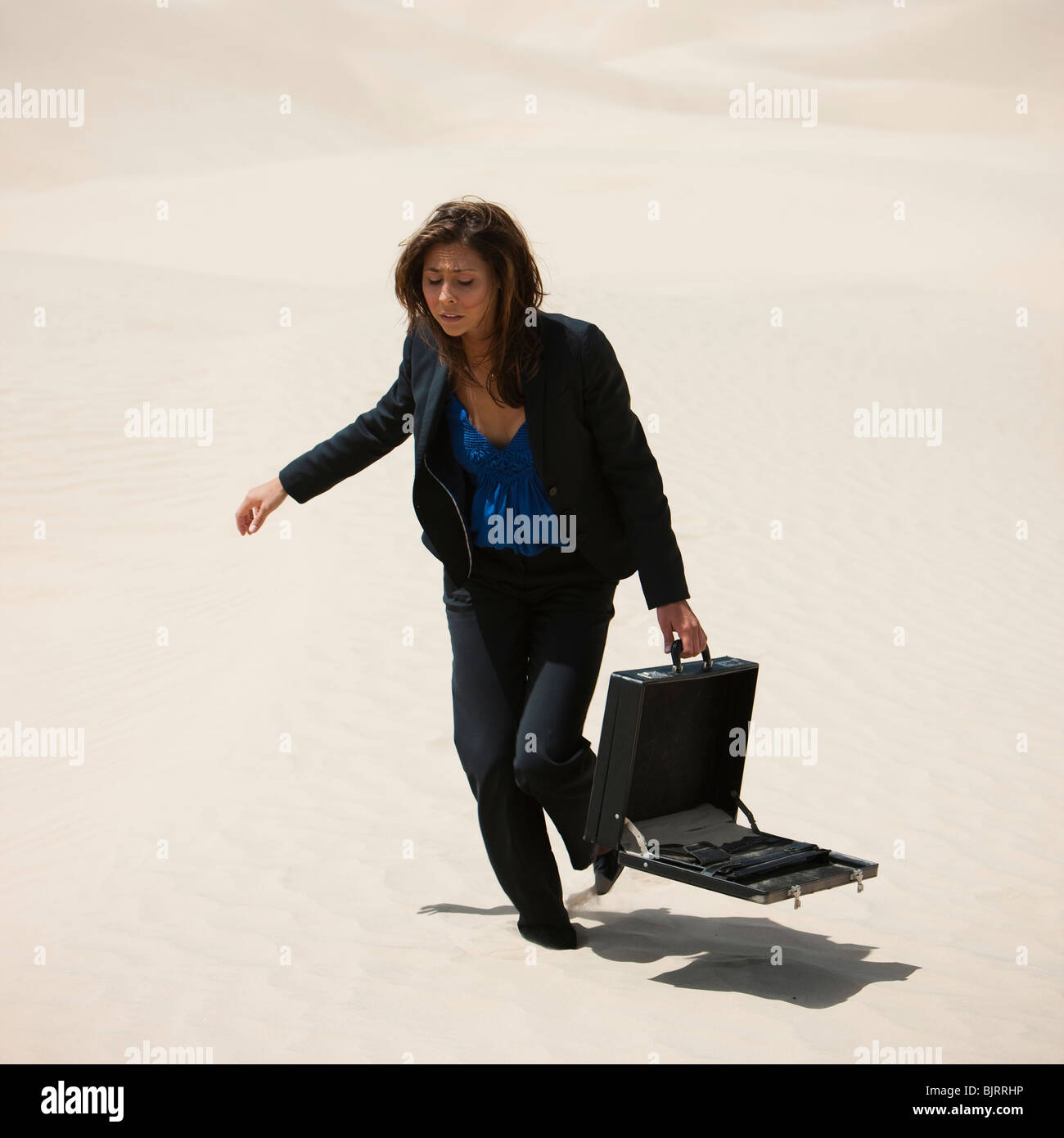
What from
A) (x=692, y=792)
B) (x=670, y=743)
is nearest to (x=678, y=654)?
(x=670, y=743)

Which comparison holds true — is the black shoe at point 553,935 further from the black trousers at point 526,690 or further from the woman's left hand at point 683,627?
the woman's left hand at point 683,627

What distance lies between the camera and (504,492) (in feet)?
12.3

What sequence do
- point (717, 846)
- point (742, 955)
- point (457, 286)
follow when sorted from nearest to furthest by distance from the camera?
point (457, 286) → point (717, 846) → point (742, 955)

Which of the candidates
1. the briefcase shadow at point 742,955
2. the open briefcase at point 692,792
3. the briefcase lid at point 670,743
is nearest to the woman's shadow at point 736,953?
the briefcase shadow at point 742,955

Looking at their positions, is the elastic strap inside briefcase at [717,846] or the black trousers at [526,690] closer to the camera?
the elastic strap inside briefcase at [717,846]

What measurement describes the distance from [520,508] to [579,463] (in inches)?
8.2

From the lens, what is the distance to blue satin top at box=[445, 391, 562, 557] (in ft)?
12.3

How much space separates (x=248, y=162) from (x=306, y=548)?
1409 inches

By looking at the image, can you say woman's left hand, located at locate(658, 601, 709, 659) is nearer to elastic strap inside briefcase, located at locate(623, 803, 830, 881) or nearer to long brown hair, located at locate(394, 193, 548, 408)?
elastic strap inside briefcase, located at locate(623, 803, 830, 881)

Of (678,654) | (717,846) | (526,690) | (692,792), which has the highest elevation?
(678,654)

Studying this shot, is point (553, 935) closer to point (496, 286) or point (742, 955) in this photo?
point (742, 955)

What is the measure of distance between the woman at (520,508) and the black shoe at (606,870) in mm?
502

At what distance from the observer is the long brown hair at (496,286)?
3582 mm

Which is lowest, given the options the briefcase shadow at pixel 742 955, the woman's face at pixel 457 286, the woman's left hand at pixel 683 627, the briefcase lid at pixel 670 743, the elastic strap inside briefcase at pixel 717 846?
the briefcase shadow at pixel 742 955
